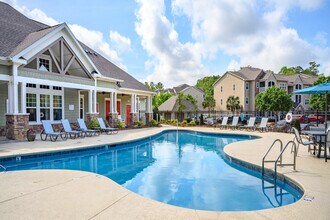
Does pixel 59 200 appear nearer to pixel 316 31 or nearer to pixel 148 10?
pixel 148 10

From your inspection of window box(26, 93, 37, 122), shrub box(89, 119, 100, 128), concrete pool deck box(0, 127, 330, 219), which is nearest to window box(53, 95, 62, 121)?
window box(26, 93, 37, 122)

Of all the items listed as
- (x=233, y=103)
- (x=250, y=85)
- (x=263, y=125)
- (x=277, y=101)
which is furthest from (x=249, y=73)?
(x=263, y=125)

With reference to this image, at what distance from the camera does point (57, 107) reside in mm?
16422

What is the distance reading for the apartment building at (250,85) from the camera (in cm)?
3997

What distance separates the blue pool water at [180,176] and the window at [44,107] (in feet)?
21.3

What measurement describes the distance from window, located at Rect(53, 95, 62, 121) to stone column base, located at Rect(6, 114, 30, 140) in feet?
13.1

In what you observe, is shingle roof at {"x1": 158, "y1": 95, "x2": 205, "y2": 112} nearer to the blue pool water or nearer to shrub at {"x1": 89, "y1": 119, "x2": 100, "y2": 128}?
shrub at {"x1": 89, "y1": 119, "x2": 100, "y2": 128}

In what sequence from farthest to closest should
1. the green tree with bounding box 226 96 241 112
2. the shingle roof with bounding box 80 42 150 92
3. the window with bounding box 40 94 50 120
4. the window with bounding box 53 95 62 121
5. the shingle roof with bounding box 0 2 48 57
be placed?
the green tree with bounding box 226 96 241 112 < the shingle roof with bounding box 80 42 150 92 < the window with bounding box 53 95 62 121 < the window with bounding box 40 94 50 120 < the shingle roof with bounding box 0 2 48 57

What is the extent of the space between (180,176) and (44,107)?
38.8 feet

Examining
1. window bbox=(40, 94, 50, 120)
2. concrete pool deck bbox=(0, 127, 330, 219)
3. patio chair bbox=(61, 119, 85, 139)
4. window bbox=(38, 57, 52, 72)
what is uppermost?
window bbox=(38, 57, 52, 72)

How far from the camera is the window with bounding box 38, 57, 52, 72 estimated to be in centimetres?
1493

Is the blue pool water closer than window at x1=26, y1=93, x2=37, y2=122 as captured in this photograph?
Yes

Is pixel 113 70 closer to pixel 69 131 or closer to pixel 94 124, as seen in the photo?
pixel 94 124

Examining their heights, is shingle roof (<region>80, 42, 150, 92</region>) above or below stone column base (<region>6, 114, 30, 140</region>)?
above
